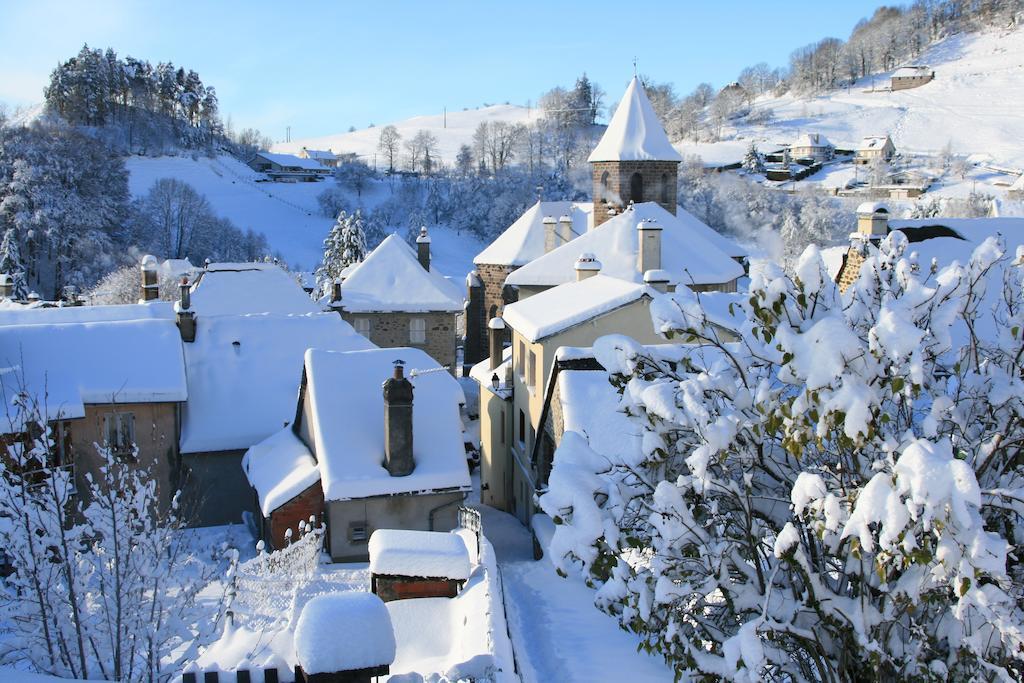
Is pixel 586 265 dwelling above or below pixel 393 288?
above

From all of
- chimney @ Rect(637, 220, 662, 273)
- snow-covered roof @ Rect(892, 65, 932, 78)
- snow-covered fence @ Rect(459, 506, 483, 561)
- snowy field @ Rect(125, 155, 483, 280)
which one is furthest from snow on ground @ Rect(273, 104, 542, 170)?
snow-covered fence @ Rect(459, 506, 483, 561)

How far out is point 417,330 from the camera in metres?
36.1

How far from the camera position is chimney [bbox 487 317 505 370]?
23.6m

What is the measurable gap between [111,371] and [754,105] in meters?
165

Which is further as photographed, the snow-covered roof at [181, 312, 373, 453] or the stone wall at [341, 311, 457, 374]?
the stone wall at [341, 311, 457, 374]

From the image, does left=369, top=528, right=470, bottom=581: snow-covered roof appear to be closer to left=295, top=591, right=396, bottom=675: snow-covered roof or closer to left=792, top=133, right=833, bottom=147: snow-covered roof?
left=295, top=591, right=396, bottom=675: snow-covered roof

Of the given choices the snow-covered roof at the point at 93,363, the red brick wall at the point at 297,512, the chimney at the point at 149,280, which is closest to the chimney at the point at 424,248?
the chimney at the point at 149,280

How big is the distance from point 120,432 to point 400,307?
16.4 metres

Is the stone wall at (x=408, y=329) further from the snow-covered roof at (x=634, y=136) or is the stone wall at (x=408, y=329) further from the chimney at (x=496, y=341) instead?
the chimney at (x=496, y=341)

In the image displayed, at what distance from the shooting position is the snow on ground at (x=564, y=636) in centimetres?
929

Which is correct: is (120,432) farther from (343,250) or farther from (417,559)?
(343,250)

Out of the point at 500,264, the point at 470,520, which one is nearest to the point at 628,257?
the point at 500,264

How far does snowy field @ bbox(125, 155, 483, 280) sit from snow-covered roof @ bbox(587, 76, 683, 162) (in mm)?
36592

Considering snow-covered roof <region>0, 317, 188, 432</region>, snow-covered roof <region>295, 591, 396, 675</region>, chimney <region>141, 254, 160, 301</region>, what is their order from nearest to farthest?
snow-covered roof <region>295, 591, 396, 675</region> → snow-covered roof <region>0, 317, 188, 432</region> → chimney <region>141, 254, 160, 301</region>
